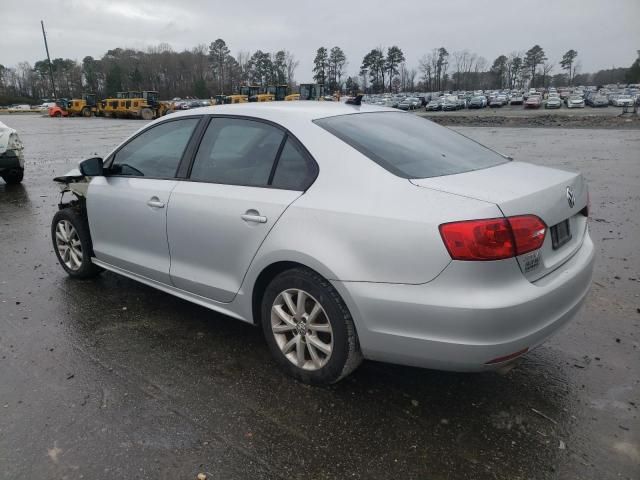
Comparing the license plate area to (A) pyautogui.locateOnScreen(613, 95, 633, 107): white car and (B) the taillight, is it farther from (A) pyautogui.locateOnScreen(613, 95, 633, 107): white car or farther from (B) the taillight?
(A) pyautogui.locateOnScreen(613, 95, 633, 107): white car

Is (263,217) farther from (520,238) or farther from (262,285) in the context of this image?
(520,238)

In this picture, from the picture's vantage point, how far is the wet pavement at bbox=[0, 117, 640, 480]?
247 centimetres

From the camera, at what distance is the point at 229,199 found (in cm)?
326

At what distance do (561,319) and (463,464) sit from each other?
92 centimetres

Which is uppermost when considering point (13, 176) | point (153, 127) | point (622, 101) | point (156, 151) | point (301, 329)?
point (153, 127)

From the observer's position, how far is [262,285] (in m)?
3.18

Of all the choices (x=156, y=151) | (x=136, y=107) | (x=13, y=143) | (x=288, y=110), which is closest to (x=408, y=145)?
(x=288, y=110)

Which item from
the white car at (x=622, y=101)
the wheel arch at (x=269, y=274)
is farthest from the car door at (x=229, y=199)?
the white car at (x=622, y=101)

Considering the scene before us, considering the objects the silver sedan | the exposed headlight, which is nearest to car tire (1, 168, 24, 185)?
the exposed headlight

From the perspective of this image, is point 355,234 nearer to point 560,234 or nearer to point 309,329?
point 309,329

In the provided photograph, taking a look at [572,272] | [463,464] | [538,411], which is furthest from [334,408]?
[572,272]

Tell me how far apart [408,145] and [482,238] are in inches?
40.2

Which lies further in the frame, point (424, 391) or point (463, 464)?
point (424, 391)

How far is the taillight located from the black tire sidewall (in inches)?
27.8
